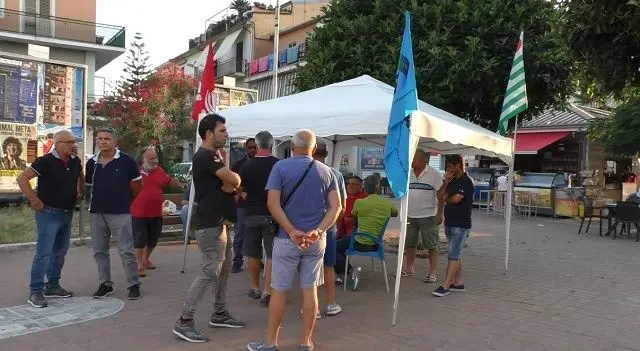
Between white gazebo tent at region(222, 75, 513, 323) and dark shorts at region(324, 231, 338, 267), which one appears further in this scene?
white gazebo tent at region(222, 75, 513, 323)

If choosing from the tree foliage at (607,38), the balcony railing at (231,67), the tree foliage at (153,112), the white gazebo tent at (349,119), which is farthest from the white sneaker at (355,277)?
the balcony railing at (231,67)

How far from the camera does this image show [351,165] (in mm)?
23469

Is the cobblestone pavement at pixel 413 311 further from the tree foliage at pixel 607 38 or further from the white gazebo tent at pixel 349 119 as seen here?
the tree foliage at pixel 607 38

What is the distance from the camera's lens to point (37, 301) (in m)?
5.46

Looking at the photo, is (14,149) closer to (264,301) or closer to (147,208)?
(147,208)

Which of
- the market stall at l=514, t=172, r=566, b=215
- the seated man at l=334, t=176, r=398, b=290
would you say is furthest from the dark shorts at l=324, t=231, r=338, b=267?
the market stall at l=514, t=172, r=566, b=215

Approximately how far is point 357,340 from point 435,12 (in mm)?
6009

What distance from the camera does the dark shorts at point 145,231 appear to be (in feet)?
23.4

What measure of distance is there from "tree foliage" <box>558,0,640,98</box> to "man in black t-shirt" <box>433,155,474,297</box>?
229 centimetres

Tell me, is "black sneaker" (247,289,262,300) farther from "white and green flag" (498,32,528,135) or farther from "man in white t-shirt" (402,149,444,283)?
"white and green flag" (498,32,528,135)

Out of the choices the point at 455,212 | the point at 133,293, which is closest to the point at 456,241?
the point at 455,212

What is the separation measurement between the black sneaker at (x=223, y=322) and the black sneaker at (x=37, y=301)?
5.84 ft

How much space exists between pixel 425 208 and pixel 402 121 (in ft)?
8.49

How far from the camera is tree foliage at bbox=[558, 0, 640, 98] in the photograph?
145 inches
